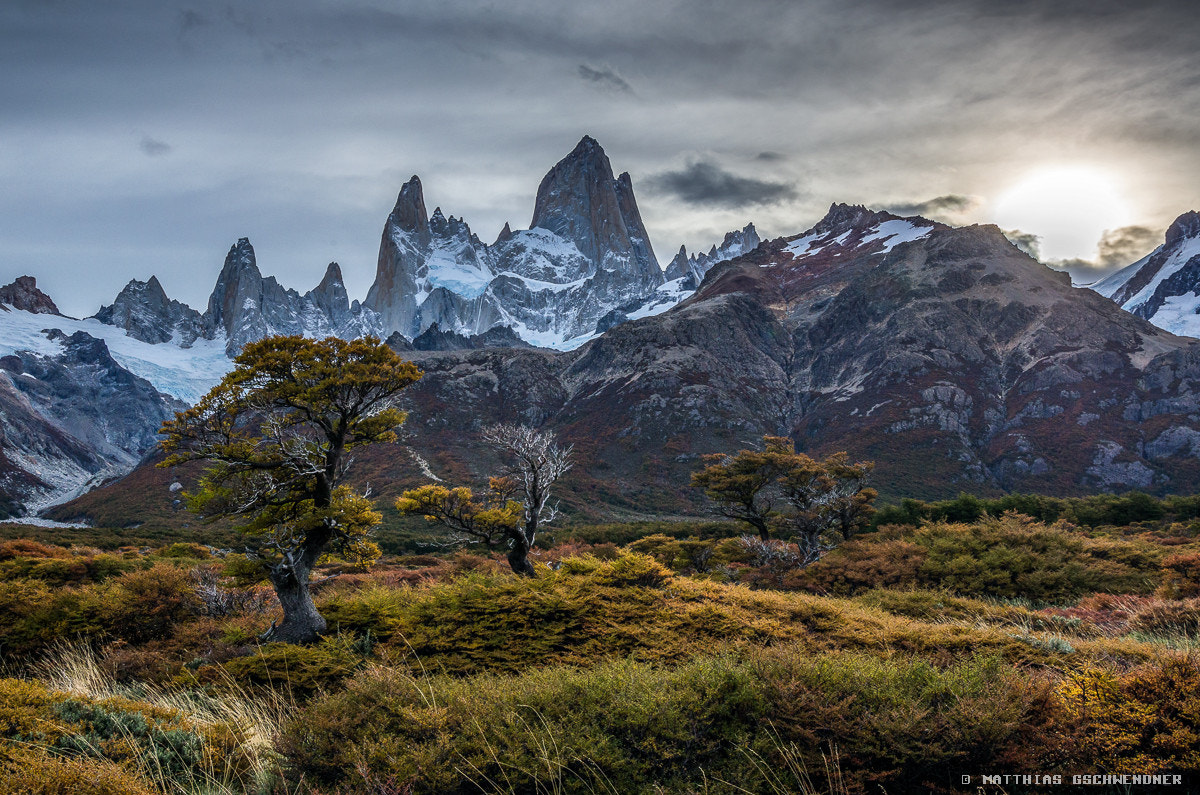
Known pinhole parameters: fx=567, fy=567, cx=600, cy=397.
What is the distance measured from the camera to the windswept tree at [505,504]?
47.9 feet

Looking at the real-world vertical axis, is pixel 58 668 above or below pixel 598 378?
below

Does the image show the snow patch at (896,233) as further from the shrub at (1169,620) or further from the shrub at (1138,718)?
the shrub at (1138,718)

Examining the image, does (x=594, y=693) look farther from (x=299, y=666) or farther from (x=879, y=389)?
(x=879, y=389)

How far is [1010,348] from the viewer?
120 meters

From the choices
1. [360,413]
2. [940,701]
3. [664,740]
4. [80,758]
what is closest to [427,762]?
[664,740]

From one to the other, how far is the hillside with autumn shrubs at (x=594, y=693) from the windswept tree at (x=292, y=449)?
37.3 inches

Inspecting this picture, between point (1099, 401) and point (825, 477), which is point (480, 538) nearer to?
point (825, 477)

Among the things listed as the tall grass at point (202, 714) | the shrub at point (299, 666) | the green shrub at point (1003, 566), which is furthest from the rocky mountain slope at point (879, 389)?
the shrub at point (299, 666)

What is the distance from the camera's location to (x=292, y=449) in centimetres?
1116

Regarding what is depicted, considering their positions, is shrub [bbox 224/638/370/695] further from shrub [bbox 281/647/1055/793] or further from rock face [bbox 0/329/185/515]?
rock face [bbox 0/329/185/515]

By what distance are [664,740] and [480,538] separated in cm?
1154

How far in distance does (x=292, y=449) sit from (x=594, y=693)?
29.3 feet

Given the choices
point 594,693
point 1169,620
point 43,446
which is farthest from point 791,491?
point 43,446

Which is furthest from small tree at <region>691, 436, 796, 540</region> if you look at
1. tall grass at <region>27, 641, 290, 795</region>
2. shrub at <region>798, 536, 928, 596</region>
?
tall grass at <region>27, 641, 290, 795</region>
